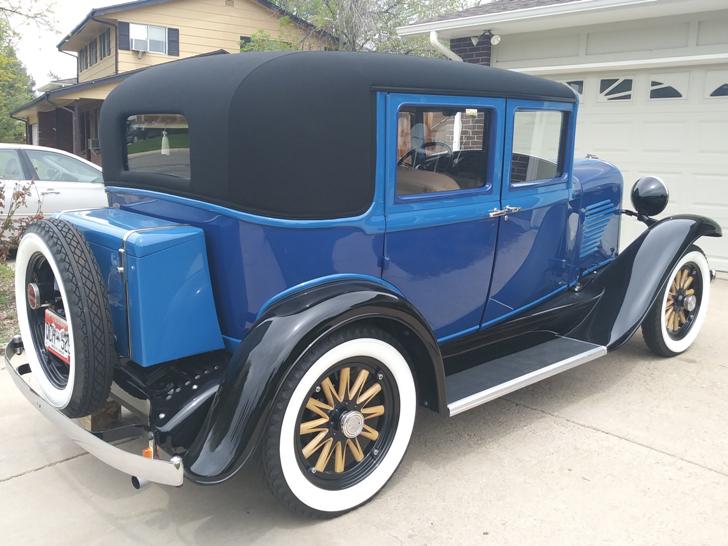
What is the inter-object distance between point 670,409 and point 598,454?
0.78 metres

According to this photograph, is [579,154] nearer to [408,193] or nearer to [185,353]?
[408,193]

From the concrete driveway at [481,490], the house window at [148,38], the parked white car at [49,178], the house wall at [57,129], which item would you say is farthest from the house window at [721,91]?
the house wall at [57,129]

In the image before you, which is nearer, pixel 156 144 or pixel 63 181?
pixel 156 144

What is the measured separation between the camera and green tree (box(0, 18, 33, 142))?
12.5m

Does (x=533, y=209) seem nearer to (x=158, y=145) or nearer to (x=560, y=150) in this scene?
(x=560, y=150)

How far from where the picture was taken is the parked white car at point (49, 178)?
7.39m

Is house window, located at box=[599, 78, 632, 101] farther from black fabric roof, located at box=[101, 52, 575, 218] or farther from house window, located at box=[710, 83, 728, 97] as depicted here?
black fabric roof, located at box=[101, 52, 575, 218]

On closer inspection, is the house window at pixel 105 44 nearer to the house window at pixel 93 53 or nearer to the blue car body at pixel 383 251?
the house window at pixel 93 53

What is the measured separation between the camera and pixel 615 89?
24.6 ft

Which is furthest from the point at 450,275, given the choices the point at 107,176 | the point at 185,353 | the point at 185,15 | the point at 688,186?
the point at 185,15

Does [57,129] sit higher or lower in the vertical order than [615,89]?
lower

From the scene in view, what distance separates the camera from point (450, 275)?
309 cm

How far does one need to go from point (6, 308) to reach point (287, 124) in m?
4.12

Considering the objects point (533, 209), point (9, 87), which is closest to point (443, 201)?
point (533, 209)
